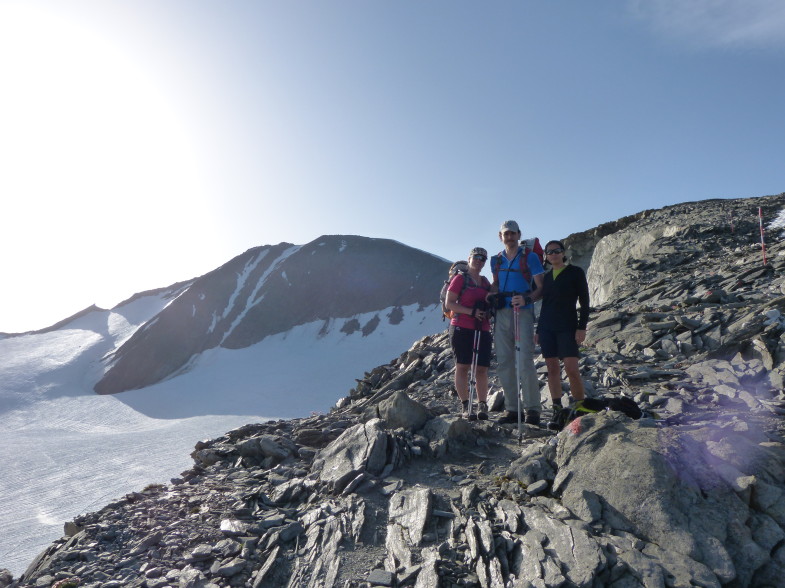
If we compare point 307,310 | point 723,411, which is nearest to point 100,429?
point 307,310

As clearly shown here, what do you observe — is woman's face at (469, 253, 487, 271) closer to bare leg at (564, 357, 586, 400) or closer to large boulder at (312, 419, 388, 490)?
bare leg at (564, 357, 586, 400)

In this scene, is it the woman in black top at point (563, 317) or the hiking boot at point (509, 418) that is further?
the hiking boot at point (509, 418)

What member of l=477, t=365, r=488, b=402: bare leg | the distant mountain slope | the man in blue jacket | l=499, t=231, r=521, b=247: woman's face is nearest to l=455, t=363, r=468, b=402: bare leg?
l=477, t=365, r=488, b=402: bare leg

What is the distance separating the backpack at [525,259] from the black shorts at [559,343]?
35.0 inches

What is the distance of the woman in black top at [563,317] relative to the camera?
20.5ft

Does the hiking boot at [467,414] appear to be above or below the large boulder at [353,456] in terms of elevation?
above

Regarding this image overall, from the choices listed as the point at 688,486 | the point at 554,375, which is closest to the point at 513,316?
the point at 554,375

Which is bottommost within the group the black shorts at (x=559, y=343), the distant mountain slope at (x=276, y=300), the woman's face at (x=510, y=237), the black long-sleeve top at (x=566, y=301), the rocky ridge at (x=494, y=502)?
the rocky ridge at (x=494, y=502)

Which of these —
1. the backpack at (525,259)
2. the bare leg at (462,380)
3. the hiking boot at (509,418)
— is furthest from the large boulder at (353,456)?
the backpack at (525,259)

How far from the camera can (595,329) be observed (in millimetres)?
11289

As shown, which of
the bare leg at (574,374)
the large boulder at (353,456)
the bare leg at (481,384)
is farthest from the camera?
the bare leg at (481,384)

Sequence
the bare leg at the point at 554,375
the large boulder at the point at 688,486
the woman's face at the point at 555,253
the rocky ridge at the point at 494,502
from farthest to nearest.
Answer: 1. the bare leg at the point at 554,375
2. the woman's face at the point at 555,253
3. the rocky ridge at the point at 494,502
4. the large boulder at the point at 688,486

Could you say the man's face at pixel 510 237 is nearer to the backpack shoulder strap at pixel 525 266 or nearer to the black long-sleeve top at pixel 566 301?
the backpack shoulder strap at pixel 525 266

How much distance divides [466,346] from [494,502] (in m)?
3.33
